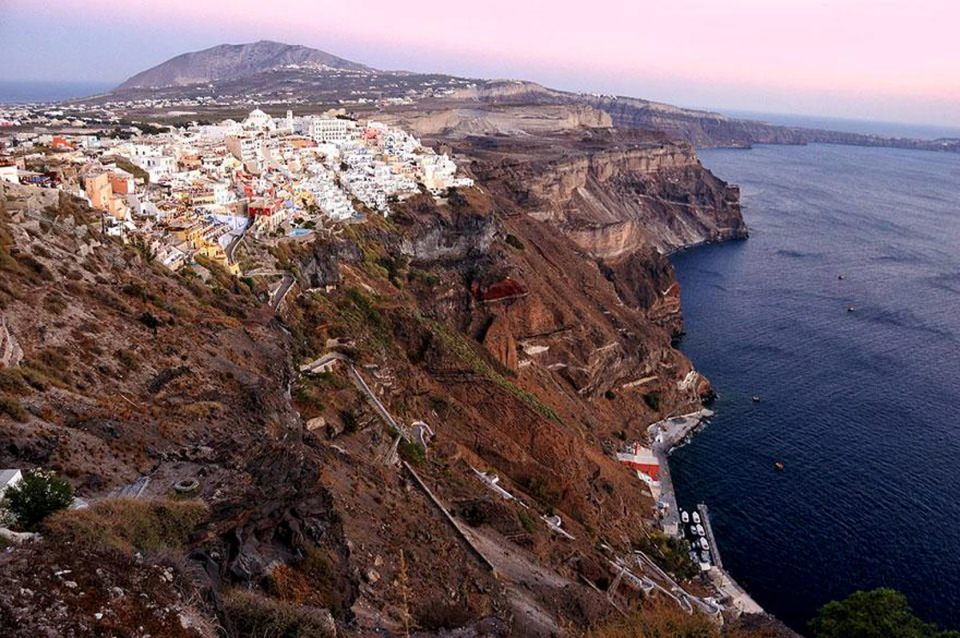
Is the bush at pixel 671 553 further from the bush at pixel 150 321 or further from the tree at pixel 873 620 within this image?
the bush at pixel 150 321

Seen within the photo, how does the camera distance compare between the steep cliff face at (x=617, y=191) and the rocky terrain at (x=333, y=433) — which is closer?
the rocky terrain at (x=333, y=433)

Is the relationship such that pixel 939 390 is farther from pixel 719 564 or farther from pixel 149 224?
pixel 149 224

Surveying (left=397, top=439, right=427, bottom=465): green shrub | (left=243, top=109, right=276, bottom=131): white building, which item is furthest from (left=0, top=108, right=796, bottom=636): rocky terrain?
(left=243, top=109, right=276, bottom=131): white building

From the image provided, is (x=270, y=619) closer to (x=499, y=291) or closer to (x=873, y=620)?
(x=873, y=620)

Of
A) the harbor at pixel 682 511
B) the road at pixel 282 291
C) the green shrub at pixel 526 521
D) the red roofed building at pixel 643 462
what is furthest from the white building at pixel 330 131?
the green shrub at pixel 526 521

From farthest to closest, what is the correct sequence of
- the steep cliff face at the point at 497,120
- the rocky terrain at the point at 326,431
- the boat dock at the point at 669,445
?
the steep cliff face at the point at 497,120 → the boat dock at the point at 669,445 → the rocky terrain at the point at 326,431

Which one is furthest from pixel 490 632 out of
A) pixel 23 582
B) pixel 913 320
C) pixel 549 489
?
pixel 913 320
